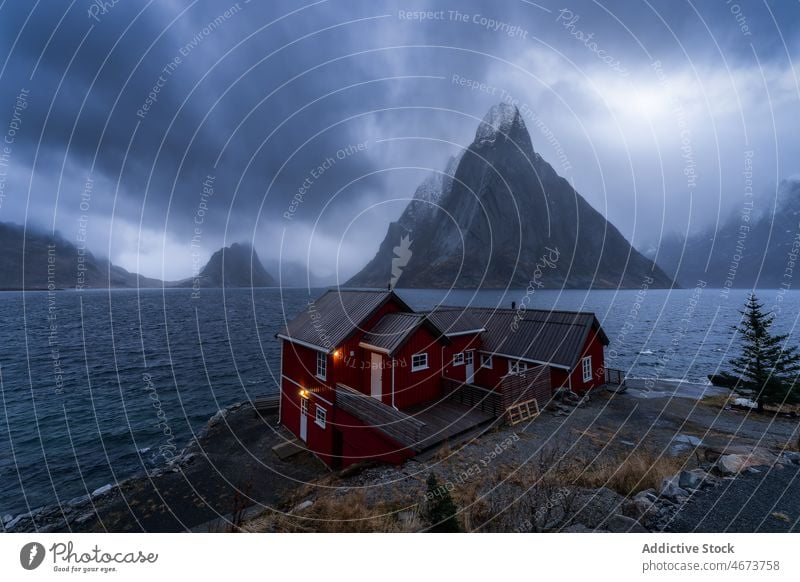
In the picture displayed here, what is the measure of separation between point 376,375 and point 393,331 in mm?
Answer: 2509

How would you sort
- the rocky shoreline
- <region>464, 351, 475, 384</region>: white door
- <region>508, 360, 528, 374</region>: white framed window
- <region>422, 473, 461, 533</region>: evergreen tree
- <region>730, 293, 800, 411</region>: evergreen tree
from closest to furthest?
<region>422, 473, 461, 533</region>: evergreen tree
the rocky shoreline
<region>730, 293, 800, 411</region>: evergreen tree
<region>508, 360, 528, 374</region>: white framed window
<region>464, 351, 475, 384</region>: white door

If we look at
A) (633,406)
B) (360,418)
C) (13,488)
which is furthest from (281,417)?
(633,406)

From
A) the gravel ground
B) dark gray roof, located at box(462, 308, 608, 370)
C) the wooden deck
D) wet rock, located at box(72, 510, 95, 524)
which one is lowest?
wet rock, located at box(72, 510, 95, 524)

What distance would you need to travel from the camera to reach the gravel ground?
6.58m

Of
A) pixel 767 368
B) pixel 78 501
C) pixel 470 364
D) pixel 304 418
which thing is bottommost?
pixel 78 501

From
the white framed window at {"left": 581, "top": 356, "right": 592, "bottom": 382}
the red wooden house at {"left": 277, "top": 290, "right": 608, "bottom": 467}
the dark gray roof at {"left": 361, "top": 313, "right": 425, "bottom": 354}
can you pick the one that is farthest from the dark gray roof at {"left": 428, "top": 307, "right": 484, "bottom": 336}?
the white framed window at {"left": 581, "top": 356, "right": 592, "bottom": 382}

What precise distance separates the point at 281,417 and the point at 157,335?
58800 mm

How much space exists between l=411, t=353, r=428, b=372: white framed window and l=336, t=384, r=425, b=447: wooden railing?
371 centimetres

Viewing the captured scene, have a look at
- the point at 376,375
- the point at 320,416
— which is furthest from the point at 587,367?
the point at 320,416

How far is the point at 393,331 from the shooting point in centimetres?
1727

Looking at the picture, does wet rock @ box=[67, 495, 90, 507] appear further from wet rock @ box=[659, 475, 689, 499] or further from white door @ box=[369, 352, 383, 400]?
wet rock @ box=[659, 475, 689, 499]

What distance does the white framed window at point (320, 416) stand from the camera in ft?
57.9

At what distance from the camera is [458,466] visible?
473 inches

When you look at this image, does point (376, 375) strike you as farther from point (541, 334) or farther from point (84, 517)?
point (84, 517)
